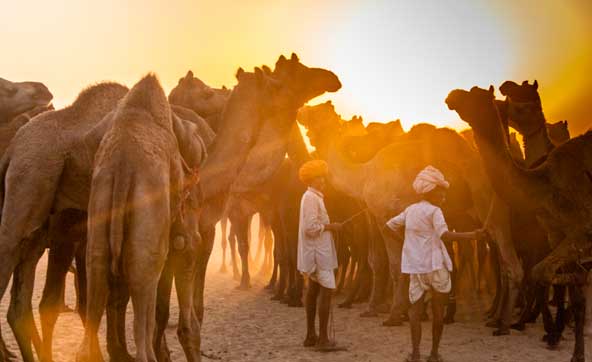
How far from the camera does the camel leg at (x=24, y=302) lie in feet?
19.2

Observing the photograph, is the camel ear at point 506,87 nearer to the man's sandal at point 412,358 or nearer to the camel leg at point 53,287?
the man's sandal at point 412,358

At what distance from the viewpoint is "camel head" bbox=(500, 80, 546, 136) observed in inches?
401

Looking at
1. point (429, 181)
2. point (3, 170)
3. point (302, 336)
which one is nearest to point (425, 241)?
point (429, 181)

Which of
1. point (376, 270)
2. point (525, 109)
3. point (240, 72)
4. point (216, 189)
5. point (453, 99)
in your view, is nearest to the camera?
point (216, 189)

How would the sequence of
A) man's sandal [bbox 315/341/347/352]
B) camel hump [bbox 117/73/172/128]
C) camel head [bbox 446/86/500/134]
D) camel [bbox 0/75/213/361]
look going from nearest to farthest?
camel hump [bbox 117/73/172/128] → camel [bbox 0/75/213/361] → man's sandal [bbox 315/341/347/352] → camel head [bbox 446/86/500/134]

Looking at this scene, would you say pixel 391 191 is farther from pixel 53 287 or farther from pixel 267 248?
pixel 267 248

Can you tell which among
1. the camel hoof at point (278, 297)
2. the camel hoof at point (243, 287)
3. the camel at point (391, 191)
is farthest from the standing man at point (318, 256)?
the camel hoof at point (243, 287)

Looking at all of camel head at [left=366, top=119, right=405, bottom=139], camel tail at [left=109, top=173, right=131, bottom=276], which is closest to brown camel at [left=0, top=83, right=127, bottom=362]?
camel tail at [left=109, top=173, right=131, bottom=276]

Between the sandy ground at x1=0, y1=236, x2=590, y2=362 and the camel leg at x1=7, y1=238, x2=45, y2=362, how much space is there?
73.9 inches

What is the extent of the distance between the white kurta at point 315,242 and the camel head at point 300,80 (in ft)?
4.25

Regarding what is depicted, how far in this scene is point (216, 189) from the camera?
704cm

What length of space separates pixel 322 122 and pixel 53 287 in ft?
25.0

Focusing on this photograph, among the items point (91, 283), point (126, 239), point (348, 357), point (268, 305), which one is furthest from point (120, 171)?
point (268, 305)

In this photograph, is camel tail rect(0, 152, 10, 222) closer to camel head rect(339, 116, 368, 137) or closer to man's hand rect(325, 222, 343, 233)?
man's hand rect(325, 222, 343, 233)
